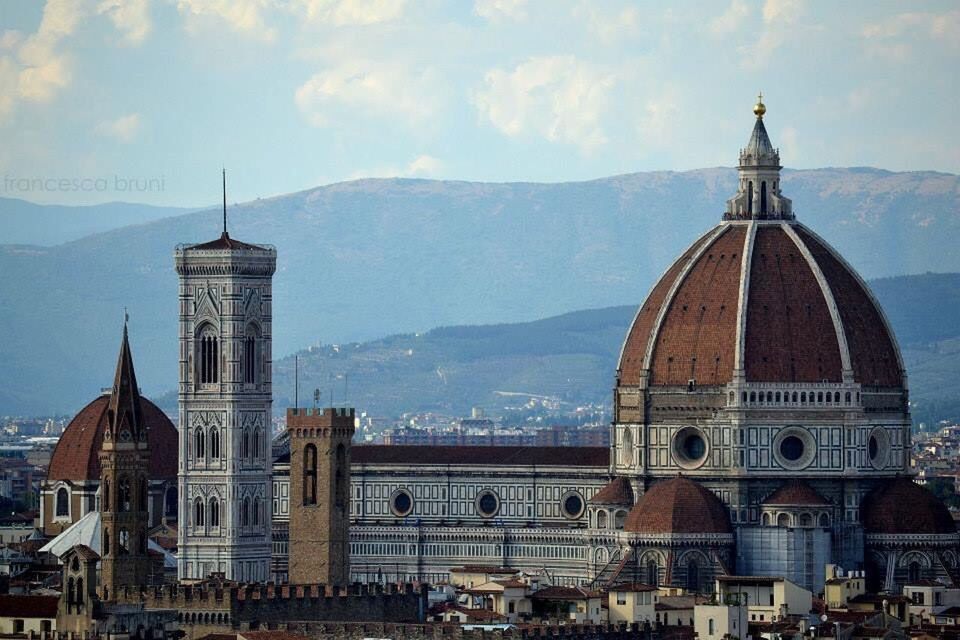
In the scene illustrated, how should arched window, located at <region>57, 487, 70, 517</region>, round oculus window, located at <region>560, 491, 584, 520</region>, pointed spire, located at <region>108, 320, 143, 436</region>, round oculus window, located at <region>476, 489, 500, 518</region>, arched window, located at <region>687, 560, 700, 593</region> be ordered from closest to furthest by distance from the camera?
pointed spire, located at <region>108, 320, 143, 436</region>
arched window, located at <region>687, 560, 700, 593</region>
round oculus window, located at <region>560, 491, 584, 520</region>
round oculus window, located at <region>476, 489, 500, 518</region>
arched window, located at <region>57, 487, 70, 517</region>

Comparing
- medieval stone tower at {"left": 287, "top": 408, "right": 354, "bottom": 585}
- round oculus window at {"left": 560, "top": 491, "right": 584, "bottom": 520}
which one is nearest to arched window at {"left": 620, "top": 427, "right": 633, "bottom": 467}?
round oculus window at {"left": 560, "top": 491, "right": 584, "bottom": 520}

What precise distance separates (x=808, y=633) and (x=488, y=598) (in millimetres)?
17628

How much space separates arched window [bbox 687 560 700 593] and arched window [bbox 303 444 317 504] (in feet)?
58.3

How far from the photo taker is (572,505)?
5856 inches

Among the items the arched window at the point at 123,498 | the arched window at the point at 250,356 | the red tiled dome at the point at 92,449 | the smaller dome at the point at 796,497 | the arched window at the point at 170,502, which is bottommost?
the arched window at the point at 123,498

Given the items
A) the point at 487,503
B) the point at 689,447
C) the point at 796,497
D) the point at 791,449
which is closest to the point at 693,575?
the point at 796,497

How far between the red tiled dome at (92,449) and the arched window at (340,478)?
32.2 meters

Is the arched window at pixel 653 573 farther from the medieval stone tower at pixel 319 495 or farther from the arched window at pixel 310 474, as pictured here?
the arched window at pixel 310 474

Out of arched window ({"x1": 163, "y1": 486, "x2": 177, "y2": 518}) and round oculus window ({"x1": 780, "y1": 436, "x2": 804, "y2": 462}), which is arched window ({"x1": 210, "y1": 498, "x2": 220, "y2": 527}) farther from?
round oculus window ({"x1": 780, "y1": 436, "x2": 804, "y2": 462})

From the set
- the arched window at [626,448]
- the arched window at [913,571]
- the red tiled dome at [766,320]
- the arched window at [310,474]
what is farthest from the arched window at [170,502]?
the arched window at [913,571]

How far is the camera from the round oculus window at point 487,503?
150m

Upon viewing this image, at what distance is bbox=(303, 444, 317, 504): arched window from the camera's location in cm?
12306

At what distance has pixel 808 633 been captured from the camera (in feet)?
333

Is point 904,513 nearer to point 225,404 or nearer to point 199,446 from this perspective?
point 225,404
